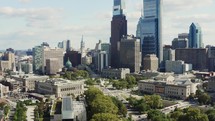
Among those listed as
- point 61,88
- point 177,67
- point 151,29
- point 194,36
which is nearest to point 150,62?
point 177,67

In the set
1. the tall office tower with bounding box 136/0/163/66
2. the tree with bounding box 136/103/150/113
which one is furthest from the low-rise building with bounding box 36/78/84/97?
the tall office tower with bounding box 136/0/163/66

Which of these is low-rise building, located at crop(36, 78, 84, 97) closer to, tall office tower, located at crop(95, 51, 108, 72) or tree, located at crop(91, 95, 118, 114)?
tree, located at crop(91, 95, 118, 114)

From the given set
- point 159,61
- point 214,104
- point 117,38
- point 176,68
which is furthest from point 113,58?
point 214,104

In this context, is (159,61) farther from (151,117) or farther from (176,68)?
(151,117)

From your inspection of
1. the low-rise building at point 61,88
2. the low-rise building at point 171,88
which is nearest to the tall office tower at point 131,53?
the low-rise building at point 171,88

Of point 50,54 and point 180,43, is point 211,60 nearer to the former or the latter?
point 180,43

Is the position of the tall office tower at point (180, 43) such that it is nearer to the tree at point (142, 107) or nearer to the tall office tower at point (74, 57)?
the tall office tower at point (74, 57)

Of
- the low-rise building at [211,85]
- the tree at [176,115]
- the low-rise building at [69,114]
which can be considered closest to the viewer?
the low-rise building at [69,114]
